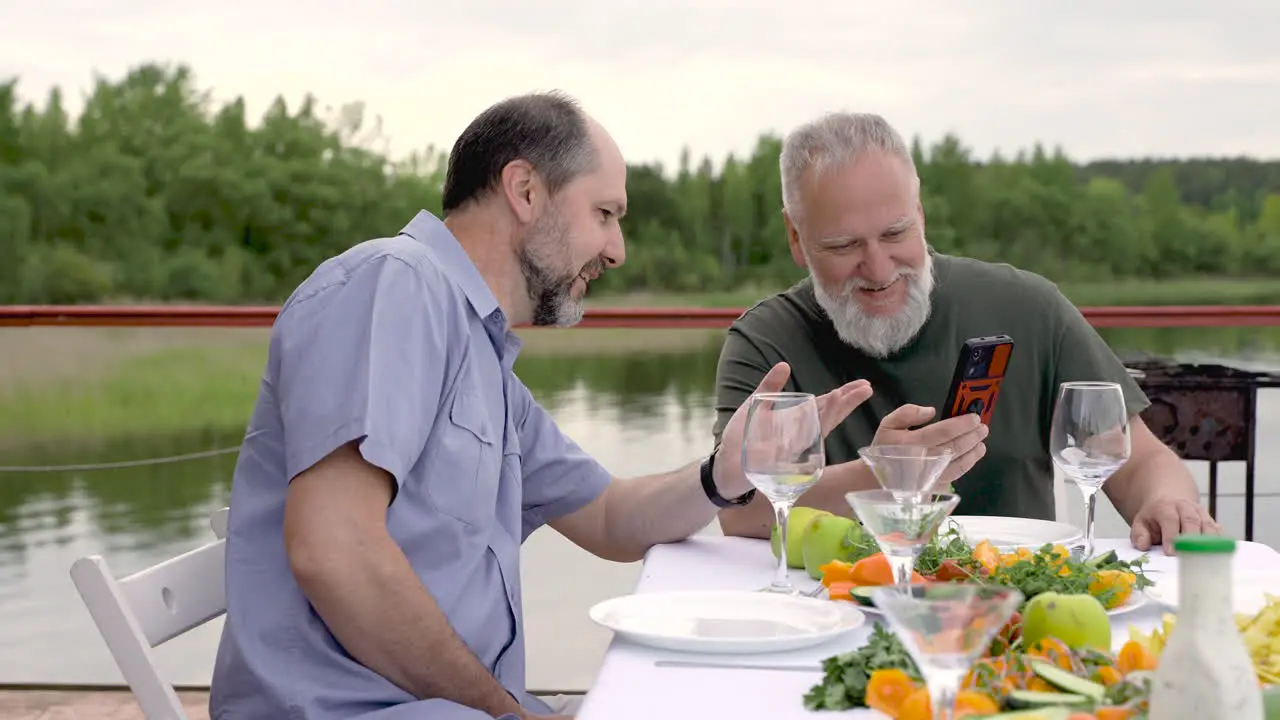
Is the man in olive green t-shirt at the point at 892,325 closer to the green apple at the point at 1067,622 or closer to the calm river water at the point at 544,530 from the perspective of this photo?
the calm river water at the point at 544,530

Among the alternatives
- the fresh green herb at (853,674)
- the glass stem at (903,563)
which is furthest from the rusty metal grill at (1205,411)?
the fresh green herb at (853,674)

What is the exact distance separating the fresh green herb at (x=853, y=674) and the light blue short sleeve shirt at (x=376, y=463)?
511mm

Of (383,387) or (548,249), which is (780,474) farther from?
(548,249)

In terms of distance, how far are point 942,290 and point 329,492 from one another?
3.75 feet

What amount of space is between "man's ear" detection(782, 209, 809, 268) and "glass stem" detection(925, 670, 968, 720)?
1.45 m

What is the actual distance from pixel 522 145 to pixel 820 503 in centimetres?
60

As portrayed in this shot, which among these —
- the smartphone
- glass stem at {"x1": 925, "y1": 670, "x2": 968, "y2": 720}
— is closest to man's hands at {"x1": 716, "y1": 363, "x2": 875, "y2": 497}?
the smartphone

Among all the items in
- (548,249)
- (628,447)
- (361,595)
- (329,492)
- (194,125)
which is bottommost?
(628,447)

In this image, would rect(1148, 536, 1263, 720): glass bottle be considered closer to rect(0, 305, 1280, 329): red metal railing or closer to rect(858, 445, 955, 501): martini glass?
rect(858, 445, 955, 501): martini glass

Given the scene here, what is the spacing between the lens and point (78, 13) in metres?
9.65

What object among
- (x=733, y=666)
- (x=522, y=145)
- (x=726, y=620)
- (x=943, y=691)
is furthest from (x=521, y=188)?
(x=943, y=691)

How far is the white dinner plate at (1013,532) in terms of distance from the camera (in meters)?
1.58

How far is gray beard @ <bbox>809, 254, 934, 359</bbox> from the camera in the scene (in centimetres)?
207

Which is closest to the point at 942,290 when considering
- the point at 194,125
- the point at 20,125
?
the point at 194,125
